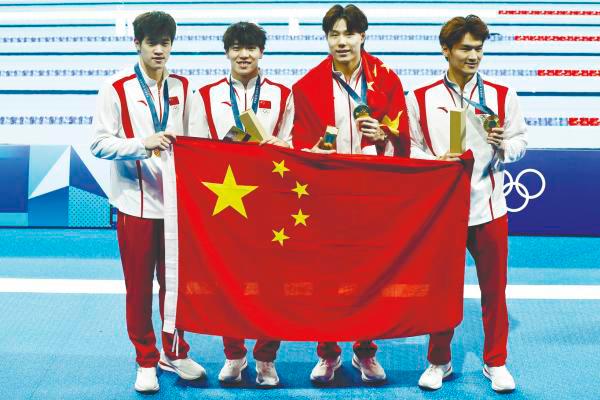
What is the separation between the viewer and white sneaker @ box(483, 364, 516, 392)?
3150 mm

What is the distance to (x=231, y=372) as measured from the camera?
3.28 m

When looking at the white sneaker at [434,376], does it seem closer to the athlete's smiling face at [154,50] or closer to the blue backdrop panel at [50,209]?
the athlete's smiling face at [154,50]

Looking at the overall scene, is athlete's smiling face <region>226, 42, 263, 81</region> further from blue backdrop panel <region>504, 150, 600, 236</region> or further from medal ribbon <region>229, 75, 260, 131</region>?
blue backdrop panel <region>504, 150, 600, 236</region>

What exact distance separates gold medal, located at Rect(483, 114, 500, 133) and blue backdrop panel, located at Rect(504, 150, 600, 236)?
2.27 meters

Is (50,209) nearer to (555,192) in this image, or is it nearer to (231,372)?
(231,372)

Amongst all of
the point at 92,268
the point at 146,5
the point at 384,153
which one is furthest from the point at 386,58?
the point at 384,153

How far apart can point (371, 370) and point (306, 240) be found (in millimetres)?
646

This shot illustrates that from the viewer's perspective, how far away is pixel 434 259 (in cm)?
309

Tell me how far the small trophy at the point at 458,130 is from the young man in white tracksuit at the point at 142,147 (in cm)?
103

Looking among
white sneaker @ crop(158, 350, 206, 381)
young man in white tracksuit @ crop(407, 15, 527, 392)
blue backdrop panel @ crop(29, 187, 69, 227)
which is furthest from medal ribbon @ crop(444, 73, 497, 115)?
blue backdrop panel @ crop(29, 187, 69, 227)

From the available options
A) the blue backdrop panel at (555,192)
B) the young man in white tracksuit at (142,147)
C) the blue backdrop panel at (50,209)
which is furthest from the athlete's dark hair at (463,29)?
the blue backdrop panel at (50,209)

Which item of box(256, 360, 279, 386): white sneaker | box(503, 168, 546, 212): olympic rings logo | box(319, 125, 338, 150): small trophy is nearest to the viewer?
box(319, 125, 338, 150): small trophy

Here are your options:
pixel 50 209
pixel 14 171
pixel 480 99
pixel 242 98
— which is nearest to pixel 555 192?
pixel 480 99

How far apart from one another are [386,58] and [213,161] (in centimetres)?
537
